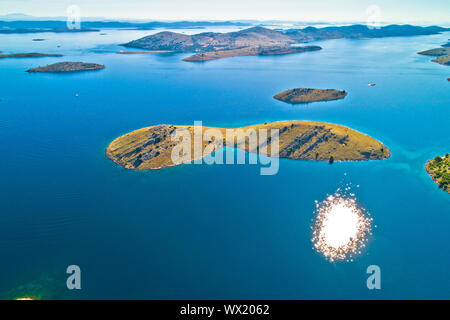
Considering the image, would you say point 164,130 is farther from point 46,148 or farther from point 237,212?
point 237,212

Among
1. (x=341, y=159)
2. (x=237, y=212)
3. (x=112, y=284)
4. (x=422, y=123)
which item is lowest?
(x=112, y=284)

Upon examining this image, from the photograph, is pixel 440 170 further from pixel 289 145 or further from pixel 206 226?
pixel 206 226

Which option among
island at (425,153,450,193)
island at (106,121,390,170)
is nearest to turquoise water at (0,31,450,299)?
island at (425,153,450,193)

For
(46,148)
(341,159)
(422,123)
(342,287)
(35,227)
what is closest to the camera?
(342,287)

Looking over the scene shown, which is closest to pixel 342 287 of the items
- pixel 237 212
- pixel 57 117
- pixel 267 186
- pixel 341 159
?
pixel 237 212

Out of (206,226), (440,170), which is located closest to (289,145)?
(440,170)

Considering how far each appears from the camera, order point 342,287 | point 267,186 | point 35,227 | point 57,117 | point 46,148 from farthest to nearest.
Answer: point 57,117 < point 46,148 < point 267,186 < point 35,227 < point 342,287

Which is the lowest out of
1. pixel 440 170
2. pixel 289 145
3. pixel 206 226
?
pixel 206 226
